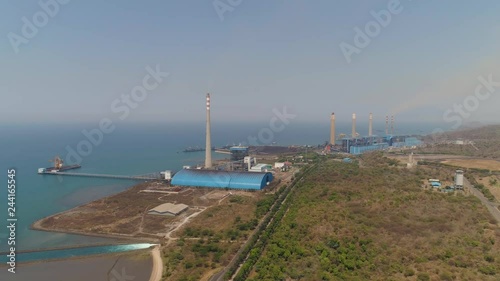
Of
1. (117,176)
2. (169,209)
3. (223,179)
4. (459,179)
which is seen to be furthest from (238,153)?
(459,179)

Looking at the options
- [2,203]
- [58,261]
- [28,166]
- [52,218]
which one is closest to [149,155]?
[28,166]

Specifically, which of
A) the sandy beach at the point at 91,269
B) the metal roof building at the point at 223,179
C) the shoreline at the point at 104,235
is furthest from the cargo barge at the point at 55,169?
the sandy beach at the point at 91,269

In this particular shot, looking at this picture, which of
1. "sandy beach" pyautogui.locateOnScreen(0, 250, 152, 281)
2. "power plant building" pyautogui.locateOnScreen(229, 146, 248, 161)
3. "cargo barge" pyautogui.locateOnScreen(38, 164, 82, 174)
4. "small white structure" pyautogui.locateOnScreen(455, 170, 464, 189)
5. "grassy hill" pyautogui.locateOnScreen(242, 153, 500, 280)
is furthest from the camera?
"power plant building" pyautogui.locateOnScreen(229, 146, 248, 161)

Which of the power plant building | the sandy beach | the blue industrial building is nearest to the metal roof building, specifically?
the sandy beach

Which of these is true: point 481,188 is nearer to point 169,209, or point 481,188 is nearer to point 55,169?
point 169,209

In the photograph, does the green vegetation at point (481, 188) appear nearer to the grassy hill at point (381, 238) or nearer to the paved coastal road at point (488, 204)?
the paved coastal road at point (488, 204)

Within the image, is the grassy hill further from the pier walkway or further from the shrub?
the pier walkway
